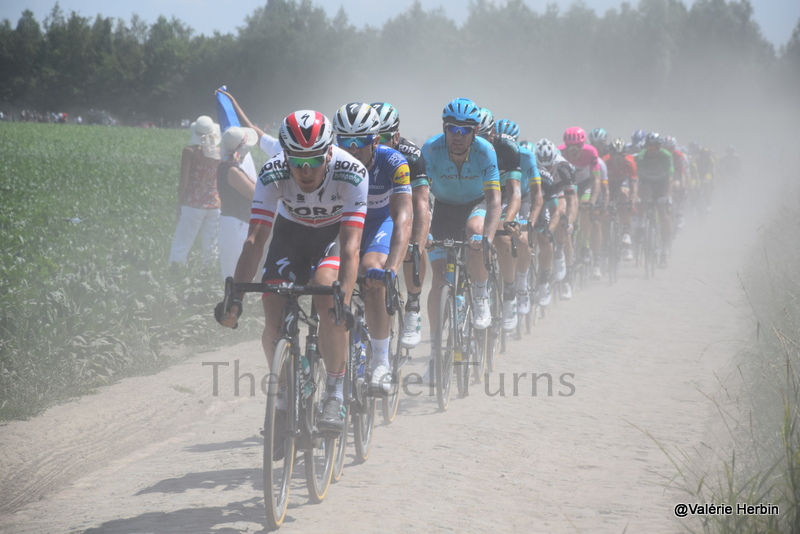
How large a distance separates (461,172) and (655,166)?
418 inches

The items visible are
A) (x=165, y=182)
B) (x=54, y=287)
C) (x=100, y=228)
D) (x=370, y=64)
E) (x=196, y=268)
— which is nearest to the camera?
(x=54, y=287)

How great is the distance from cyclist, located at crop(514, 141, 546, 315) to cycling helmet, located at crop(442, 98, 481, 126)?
1.79 metres

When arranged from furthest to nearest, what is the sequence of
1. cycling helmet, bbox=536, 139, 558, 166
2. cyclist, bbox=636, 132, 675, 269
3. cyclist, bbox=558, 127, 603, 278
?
1. cyclist, bbox=636, 132, 675, 269
2. cyclist, bbox=558, 127, 603, 278
3. cycling helmet, bbox=536, 139, 558, 166

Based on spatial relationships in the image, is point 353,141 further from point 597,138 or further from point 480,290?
point 597,138

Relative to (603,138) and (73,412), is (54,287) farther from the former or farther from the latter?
(603,138)

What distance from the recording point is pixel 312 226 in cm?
537

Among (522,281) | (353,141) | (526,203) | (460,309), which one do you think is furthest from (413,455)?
(526,203)

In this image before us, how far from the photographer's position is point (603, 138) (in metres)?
16.2

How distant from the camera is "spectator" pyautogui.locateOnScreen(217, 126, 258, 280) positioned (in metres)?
9.47

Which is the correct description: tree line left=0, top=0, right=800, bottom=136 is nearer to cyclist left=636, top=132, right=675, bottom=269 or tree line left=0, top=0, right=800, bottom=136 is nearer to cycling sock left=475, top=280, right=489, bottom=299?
cyclist left=636, top=132, right=675, bottom=269

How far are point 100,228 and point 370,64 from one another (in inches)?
3617

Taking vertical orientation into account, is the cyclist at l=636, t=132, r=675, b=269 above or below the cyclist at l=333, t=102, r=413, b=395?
above

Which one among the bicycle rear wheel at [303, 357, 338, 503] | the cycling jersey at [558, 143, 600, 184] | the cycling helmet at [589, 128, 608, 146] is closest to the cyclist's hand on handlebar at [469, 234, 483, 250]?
the bicycle rear wheel at [303, 357, 338, 503]

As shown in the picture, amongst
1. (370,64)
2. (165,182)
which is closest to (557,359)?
(165,182)
